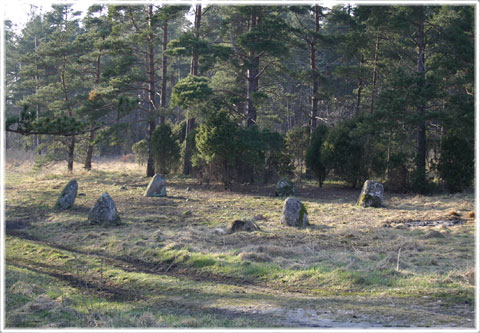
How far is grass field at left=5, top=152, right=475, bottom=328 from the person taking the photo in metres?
6.22

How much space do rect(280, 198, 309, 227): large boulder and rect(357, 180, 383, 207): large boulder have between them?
346 centimetres

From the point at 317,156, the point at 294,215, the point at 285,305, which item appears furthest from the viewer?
the point at 317,156

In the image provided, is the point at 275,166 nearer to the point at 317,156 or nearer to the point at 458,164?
the point at 317,156

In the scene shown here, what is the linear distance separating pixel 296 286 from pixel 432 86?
37.7 feet

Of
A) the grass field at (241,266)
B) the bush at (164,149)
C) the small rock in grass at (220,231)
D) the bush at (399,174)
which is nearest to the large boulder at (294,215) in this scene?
the grass field at (241,266)

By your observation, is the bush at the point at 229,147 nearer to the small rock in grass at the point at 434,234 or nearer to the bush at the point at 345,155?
the bush at the point at 345,155

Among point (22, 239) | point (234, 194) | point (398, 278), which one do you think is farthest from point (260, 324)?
point (234, 194)

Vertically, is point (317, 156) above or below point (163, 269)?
above

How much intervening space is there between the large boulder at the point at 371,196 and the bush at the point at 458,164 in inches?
163

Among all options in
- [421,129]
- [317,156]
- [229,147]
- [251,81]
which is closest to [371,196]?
[421,129]

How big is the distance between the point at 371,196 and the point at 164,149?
11.4m

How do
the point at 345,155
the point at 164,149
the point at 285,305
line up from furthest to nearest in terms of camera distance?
the point at 164,149 < the point at 345,155 < the point at 285,305

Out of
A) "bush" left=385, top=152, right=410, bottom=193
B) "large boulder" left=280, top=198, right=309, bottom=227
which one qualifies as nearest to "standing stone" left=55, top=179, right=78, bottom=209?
"large boulder" left=280, top=198, right=309, bottom=227

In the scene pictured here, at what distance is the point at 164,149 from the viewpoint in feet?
75.5
